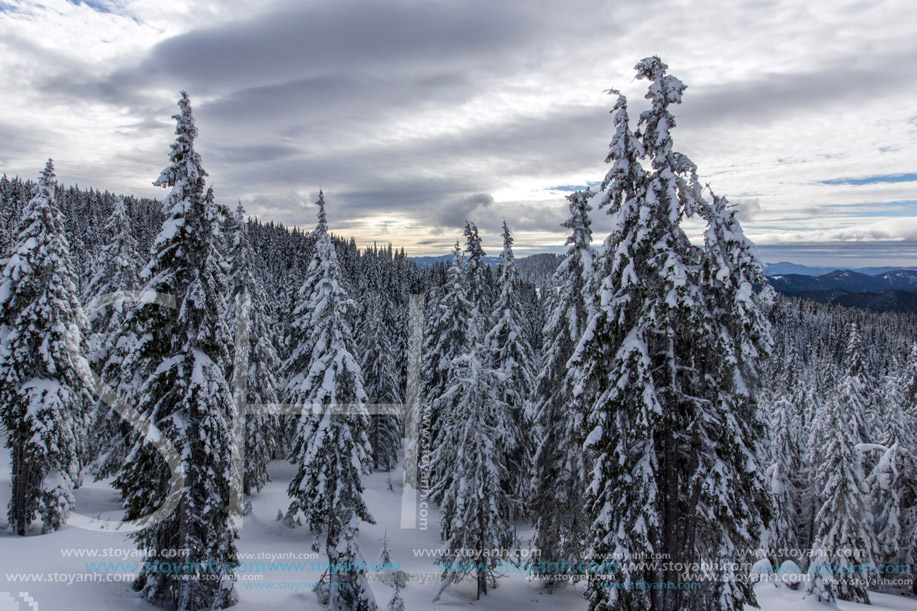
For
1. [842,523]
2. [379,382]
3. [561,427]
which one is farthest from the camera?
[379,382]

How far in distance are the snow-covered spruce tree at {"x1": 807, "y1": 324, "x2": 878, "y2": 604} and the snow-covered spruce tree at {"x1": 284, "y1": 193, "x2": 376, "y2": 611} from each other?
27870 millimetres

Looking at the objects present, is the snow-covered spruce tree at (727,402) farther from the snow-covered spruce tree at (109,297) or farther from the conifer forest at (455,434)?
the snow-covered spruce tree at (109,297)

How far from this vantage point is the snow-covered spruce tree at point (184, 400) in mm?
14602

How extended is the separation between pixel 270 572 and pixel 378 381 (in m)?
20.8

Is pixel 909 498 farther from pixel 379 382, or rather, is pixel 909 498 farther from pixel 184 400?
pixel 184 400

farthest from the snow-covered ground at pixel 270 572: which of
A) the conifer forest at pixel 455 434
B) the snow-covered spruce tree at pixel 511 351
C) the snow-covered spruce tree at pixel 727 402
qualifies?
the snow-covered spruce tree at pixel 727 402

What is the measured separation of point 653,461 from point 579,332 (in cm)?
863

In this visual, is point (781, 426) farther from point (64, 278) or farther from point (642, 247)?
point (64, 278)

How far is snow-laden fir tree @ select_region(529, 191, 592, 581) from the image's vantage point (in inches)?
790

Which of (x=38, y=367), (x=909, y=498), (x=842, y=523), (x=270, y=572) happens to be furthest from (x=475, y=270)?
(x=909, y=498)

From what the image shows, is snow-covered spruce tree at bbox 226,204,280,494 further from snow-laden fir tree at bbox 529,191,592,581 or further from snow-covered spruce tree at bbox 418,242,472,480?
snow-laden fir tree at bbox 529,191,592,581

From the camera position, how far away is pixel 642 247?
11.6 metres

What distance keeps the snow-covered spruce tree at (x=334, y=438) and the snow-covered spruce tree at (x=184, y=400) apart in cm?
→ 393

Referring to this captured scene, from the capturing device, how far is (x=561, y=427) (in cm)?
2095
